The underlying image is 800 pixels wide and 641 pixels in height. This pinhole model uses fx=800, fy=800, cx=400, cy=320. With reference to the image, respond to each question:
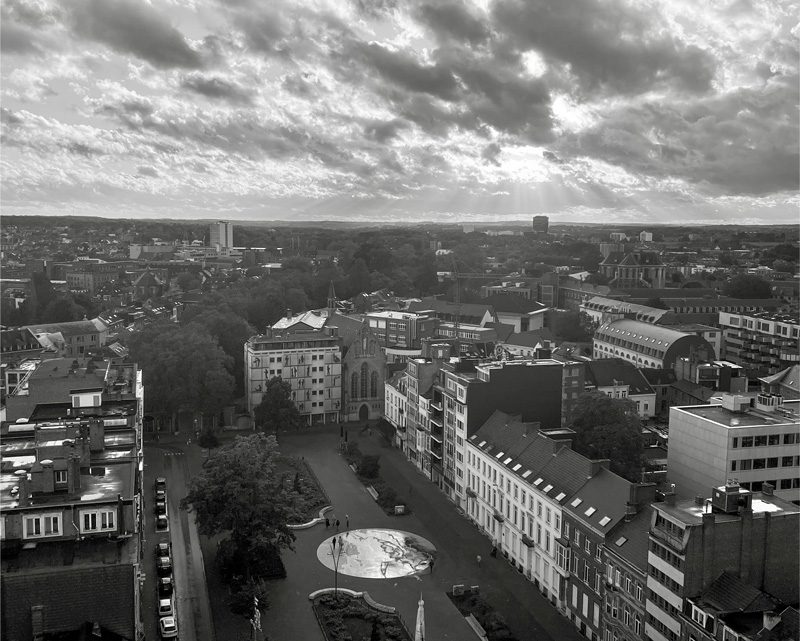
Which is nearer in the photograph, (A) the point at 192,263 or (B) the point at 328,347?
(B) the point at 328,347

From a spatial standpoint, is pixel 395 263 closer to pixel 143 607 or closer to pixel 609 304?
pixel 609 304

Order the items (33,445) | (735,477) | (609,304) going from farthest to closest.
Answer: (609,304) < (735,477) < (33,445)

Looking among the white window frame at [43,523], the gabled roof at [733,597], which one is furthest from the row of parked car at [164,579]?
the gabled roof at [733,597]

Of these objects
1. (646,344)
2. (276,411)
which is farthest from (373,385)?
(646,344)

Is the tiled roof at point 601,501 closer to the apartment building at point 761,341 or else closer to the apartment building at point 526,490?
the apartment building at point 526,490

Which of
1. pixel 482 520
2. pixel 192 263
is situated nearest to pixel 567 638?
pixel 482 520

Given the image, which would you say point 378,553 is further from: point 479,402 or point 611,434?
point 611,434

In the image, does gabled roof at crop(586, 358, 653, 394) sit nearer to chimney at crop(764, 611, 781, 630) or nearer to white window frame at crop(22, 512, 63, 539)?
chimney at crop(764, 611, 781, 630)
